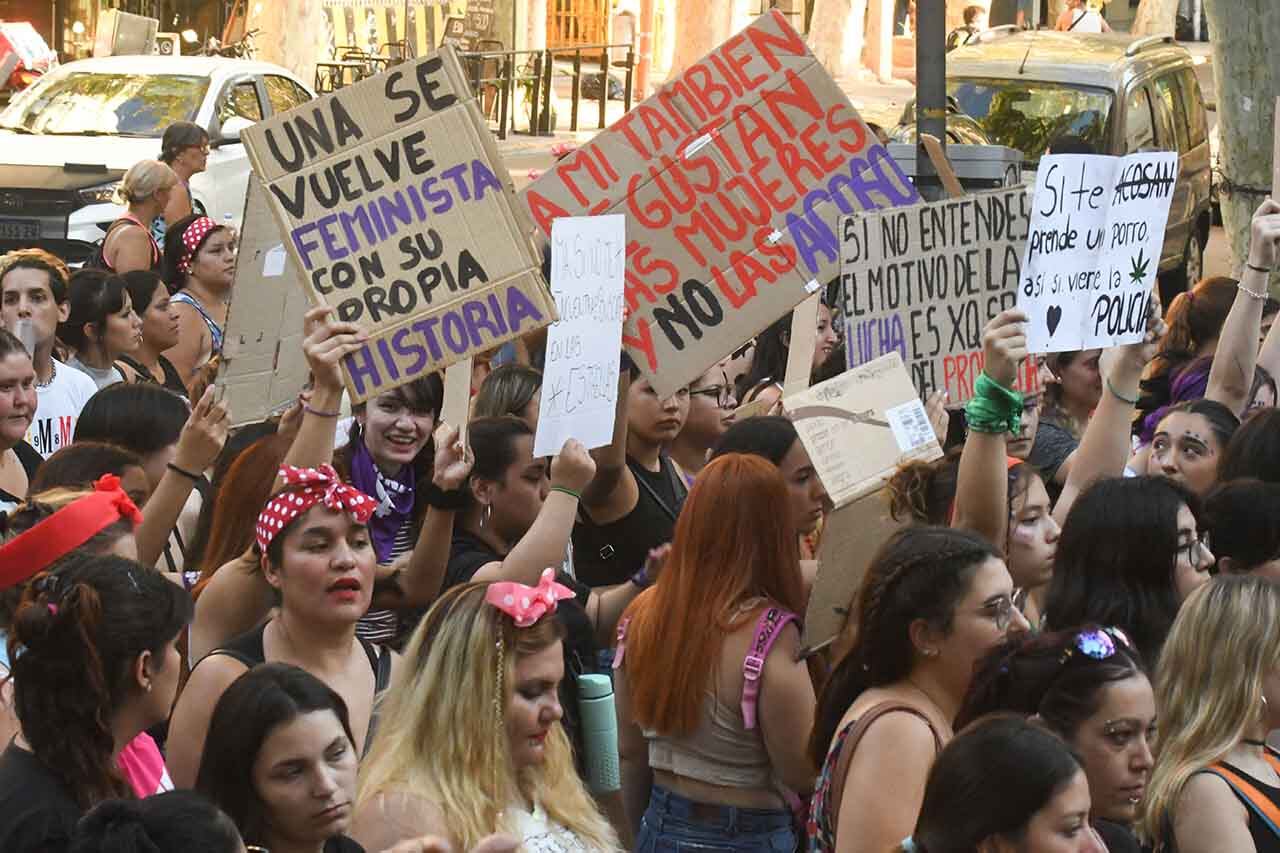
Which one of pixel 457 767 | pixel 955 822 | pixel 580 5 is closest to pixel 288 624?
pixel 457 767

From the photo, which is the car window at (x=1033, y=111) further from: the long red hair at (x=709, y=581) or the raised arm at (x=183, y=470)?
the long red hair at (x=709, y=581)

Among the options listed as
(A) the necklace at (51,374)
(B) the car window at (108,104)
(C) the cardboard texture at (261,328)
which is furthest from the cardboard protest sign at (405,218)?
(B) the car window at (108,104)

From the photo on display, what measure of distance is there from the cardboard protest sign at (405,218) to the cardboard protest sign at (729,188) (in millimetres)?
652

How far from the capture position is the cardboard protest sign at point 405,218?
223 inches

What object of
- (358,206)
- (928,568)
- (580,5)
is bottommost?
(580,5)

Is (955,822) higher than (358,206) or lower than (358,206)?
lower

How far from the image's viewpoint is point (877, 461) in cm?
549

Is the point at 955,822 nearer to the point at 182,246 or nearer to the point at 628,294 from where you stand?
the point at 628,294

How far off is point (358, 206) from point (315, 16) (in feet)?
78.0

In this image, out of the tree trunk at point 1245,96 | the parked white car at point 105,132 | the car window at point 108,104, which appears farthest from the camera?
the car window at point 108,104

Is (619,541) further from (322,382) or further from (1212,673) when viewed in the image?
(1212,673)

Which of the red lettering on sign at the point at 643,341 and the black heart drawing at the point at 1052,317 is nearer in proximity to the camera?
the red lettering on sign at the point at 643,341

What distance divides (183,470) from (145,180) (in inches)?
231

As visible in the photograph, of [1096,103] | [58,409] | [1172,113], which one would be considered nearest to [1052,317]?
[58,409]
